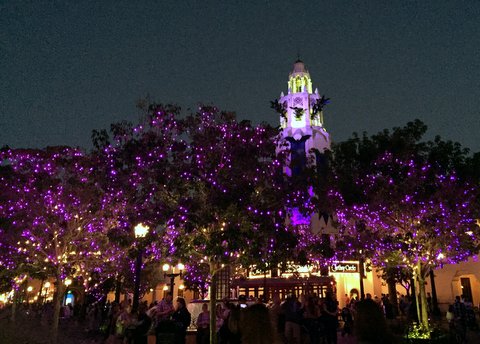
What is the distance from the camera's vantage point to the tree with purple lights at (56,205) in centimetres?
1839

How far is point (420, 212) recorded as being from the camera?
16.9m

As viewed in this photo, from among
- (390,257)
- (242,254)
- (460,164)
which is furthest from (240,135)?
(460,164)

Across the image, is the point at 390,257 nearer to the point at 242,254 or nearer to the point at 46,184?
the point at 242,254

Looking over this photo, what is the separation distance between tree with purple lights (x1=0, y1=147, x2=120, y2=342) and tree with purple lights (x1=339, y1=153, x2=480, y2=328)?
40.1ft

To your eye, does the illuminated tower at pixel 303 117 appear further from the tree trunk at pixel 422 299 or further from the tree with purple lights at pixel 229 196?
the tree with purple lights at pixel 229 196

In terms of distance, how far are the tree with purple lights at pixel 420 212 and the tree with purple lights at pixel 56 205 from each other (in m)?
12.2

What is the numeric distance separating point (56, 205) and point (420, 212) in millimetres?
15657

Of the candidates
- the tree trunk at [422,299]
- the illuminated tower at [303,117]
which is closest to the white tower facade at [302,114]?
the illuminated tower at [303,117]

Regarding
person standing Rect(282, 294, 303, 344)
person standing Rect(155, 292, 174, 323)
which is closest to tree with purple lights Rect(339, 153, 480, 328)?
person standing Rect(282, 294, 303, 344)

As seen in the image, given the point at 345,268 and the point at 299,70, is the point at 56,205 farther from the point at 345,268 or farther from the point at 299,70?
the point at 299,70

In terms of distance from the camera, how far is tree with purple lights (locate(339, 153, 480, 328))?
16.8 meters

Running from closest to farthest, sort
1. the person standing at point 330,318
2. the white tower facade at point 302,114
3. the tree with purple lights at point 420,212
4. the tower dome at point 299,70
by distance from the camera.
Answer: the person standing at point 330,318, the tree with purple lights at point 420,212, the white tower facade at point 302,114, the tower dome at point 299,70

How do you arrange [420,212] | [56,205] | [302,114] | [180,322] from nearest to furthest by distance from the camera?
[180,322], [420,212], [56,205], [302,114]

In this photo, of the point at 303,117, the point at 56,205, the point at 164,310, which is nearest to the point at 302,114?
the point at 303,117
